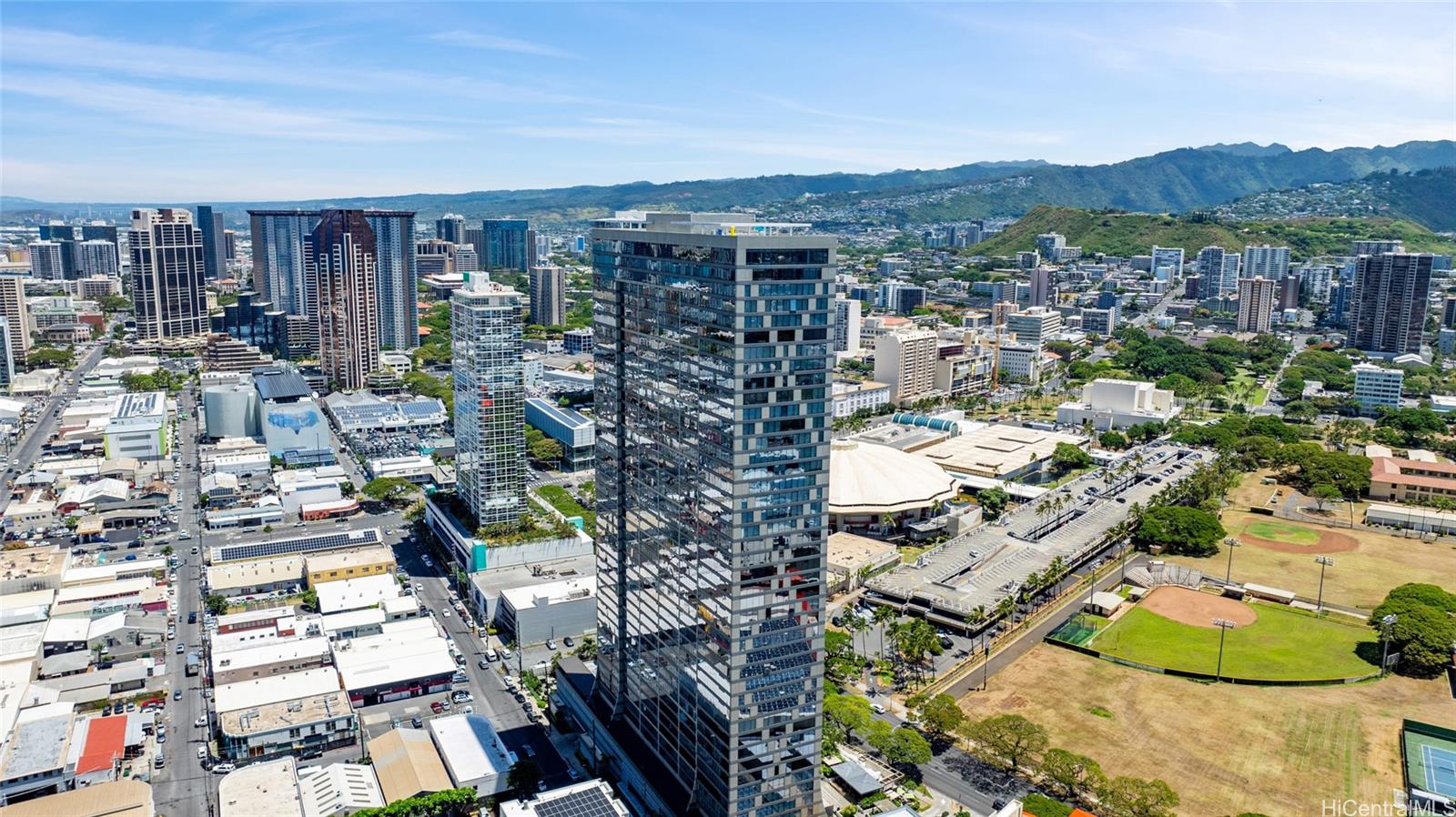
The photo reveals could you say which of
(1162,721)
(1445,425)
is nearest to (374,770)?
(1162,721)

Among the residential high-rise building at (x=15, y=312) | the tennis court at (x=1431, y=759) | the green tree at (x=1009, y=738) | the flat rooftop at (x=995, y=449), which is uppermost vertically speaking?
the residential high-rise building at (x=15, y=312)

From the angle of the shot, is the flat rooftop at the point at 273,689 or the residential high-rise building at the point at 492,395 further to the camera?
the residential high-rise building at the point at 492,395

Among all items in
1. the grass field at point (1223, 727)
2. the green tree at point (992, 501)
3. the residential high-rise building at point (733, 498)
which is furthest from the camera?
the green tree at point (992, 501)

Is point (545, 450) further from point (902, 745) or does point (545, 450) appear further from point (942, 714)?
point (902, 745)

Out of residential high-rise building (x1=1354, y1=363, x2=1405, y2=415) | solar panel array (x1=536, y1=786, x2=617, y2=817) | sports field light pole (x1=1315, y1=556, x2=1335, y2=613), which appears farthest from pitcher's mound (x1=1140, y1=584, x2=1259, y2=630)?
residential high-rise building (x1=1354, y1=363, x2=1405, y2=415)

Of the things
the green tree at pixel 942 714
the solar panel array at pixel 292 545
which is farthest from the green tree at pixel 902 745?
the solar panel array at pixel 292 545

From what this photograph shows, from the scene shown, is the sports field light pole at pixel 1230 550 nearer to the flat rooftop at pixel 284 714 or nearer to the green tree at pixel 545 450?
the flat rooftop at pixel 284 714

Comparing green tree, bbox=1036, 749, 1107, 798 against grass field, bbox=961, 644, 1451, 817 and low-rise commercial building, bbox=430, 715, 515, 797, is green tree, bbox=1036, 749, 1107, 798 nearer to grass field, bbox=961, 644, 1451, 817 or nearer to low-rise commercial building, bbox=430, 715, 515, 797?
grass field, bbox=961, 644, 1451, 817
